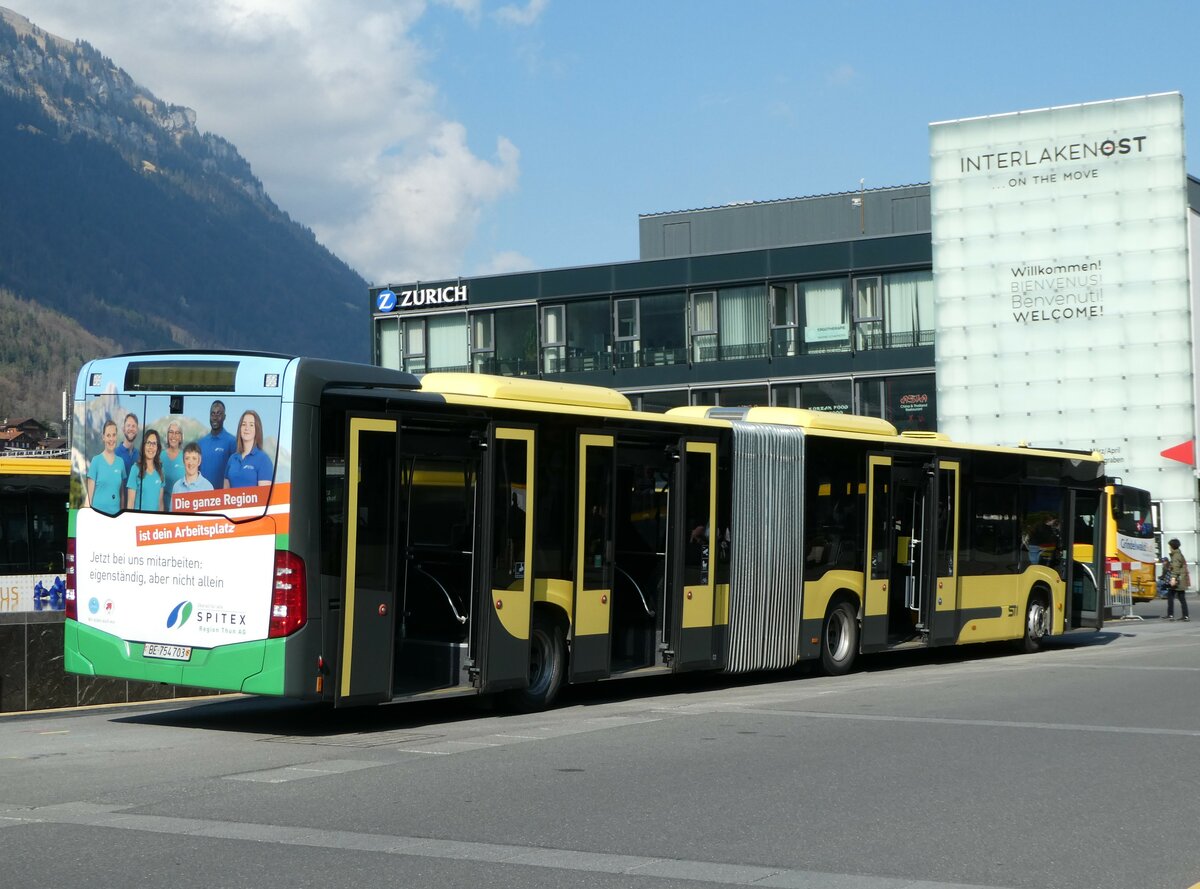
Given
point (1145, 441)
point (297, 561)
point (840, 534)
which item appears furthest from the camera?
point (1145, 441)

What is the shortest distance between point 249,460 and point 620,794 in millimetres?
4461

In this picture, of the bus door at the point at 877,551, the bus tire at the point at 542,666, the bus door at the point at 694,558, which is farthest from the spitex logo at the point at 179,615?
the bus door at the point at 877,551

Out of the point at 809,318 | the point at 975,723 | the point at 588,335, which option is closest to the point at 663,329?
the point at 588,335

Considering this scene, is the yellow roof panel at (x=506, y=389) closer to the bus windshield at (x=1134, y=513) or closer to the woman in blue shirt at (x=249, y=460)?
the woman in blue shirt at (x=249, y=460)

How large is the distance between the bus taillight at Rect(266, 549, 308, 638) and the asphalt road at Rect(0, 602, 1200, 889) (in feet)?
3.15

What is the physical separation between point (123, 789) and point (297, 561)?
8.95 feet

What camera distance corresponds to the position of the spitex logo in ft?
41.1

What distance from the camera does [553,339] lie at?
5166cm

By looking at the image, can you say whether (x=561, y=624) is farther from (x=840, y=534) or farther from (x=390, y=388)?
(x=840, y=534)

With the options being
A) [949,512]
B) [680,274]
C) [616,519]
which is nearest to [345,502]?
[616,519]

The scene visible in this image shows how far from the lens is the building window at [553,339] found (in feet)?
169

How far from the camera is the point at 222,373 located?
40.9 ft

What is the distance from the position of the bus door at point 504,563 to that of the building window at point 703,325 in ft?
117

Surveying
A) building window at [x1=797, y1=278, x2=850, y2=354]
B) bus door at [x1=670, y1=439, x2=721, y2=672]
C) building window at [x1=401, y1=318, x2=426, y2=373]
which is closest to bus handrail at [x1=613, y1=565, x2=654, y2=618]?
bus door at [x1=670, y1=439, x2=721, y2=672]
